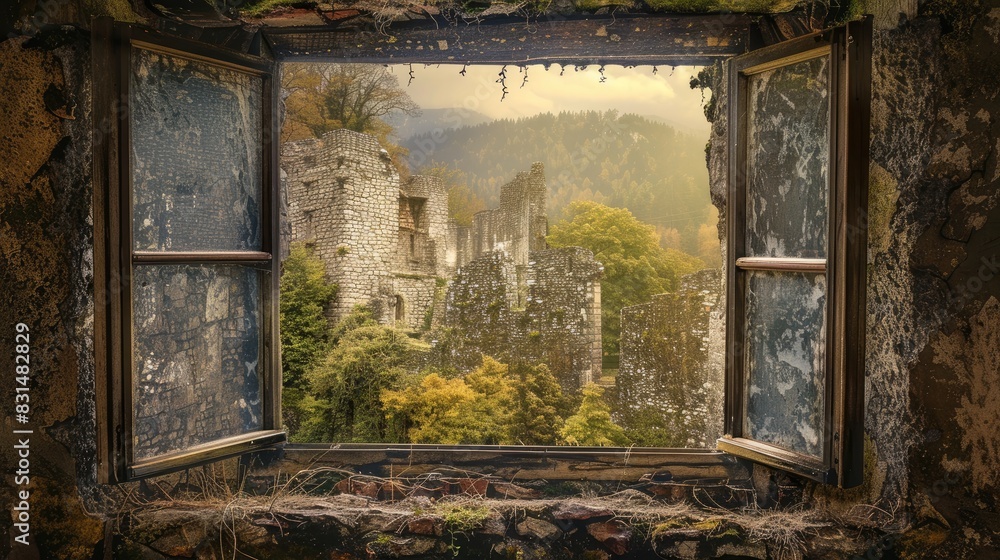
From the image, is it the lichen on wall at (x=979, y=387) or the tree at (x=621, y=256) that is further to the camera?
the tree at (x=621, y=256)

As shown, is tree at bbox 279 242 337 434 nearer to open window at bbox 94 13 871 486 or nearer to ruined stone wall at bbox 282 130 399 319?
ruined stone wall at bbox 282 130 399 319

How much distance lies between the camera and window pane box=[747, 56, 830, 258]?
1802 mm

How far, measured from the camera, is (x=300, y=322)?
12141 mm

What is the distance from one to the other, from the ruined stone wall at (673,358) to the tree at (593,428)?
353 millimetres

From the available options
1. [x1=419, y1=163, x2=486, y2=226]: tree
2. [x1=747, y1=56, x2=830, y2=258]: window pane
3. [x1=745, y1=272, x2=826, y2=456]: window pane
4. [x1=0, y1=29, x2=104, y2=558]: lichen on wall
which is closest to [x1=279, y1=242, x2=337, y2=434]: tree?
[x1=0, y1=29, x2=104, y2=558]: lichen on wall

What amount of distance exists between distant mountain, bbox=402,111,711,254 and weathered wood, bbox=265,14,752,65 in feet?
74.1

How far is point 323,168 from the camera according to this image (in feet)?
44.4

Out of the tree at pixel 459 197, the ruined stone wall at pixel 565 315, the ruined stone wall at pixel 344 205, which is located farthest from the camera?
the tree at pixel 459 197

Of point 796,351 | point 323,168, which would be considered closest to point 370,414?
point 323,168

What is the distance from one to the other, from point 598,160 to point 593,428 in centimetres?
2312

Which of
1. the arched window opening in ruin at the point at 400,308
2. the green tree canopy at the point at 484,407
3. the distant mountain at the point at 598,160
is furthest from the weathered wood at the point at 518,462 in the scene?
the distant mountain at the point at 598,160

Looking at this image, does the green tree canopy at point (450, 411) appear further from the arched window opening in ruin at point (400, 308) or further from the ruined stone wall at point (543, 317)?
the arched window opening in ruin at point (400, 308)

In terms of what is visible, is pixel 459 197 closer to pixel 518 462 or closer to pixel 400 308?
pixel 400 308

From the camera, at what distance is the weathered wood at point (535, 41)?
200cm
